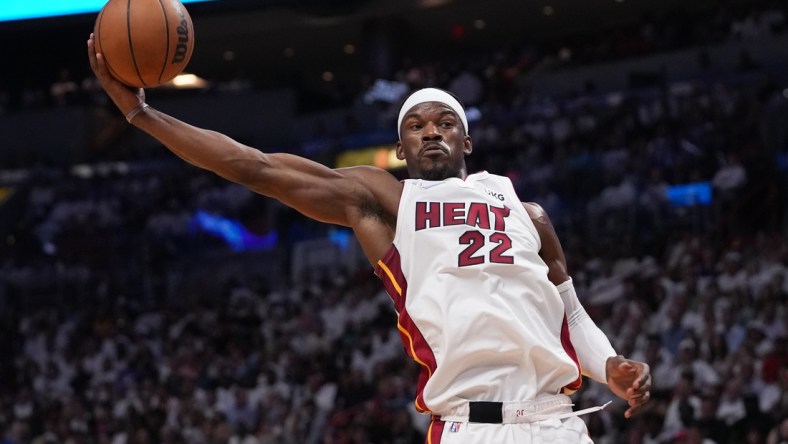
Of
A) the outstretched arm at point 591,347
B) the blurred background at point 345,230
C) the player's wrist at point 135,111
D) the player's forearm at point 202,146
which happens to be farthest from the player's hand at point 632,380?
the blurred background at point 345,230

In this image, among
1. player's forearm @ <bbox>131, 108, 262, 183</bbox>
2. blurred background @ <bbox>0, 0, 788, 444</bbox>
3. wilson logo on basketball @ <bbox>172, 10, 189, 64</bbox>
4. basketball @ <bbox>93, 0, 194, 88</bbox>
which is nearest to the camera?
player's forearm @ <bbox>131, 108, 262, 183</bbox>

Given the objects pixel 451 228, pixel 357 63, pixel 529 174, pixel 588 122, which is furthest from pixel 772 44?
pixel 451 228

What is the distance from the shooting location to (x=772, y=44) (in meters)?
16.8

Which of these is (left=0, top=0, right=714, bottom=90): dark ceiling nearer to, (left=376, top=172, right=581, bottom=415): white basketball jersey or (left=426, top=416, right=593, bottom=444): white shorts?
(left=376, top=172, right=581, bottom=415): white basketball jersey

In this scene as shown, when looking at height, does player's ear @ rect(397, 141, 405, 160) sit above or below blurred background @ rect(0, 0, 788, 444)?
below

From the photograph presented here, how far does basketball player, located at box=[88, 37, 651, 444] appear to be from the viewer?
3918mm

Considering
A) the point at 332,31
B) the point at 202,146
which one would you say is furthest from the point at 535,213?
the point at 332,31

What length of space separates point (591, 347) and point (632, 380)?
35 cm

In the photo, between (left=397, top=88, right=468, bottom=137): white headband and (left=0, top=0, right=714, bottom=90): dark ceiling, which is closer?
(left=397, top=88, right=468, bottom=137): white headband

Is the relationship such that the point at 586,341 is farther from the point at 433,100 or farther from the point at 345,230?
the point at 345,230

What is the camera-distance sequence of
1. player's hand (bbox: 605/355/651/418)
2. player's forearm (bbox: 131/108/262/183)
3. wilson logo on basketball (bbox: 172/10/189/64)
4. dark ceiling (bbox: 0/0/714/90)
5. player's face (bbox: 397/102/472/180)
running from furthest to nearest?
dark ceiling (bbox: 0/0/714/90), wilson logo on basketball (bbox: 172/10/189/64), player's face (bbox: 397/102/472/180), player's forearm (bbox: 131/108/262/183), player's hand (bbox: 605/355/651/418)

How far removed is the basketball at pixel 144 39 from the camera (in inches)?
165

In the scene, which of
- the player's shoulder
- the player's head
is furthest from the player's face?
the player's shoulder

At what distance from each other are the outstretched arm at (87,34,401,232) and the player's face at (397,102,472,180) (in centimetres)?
12
